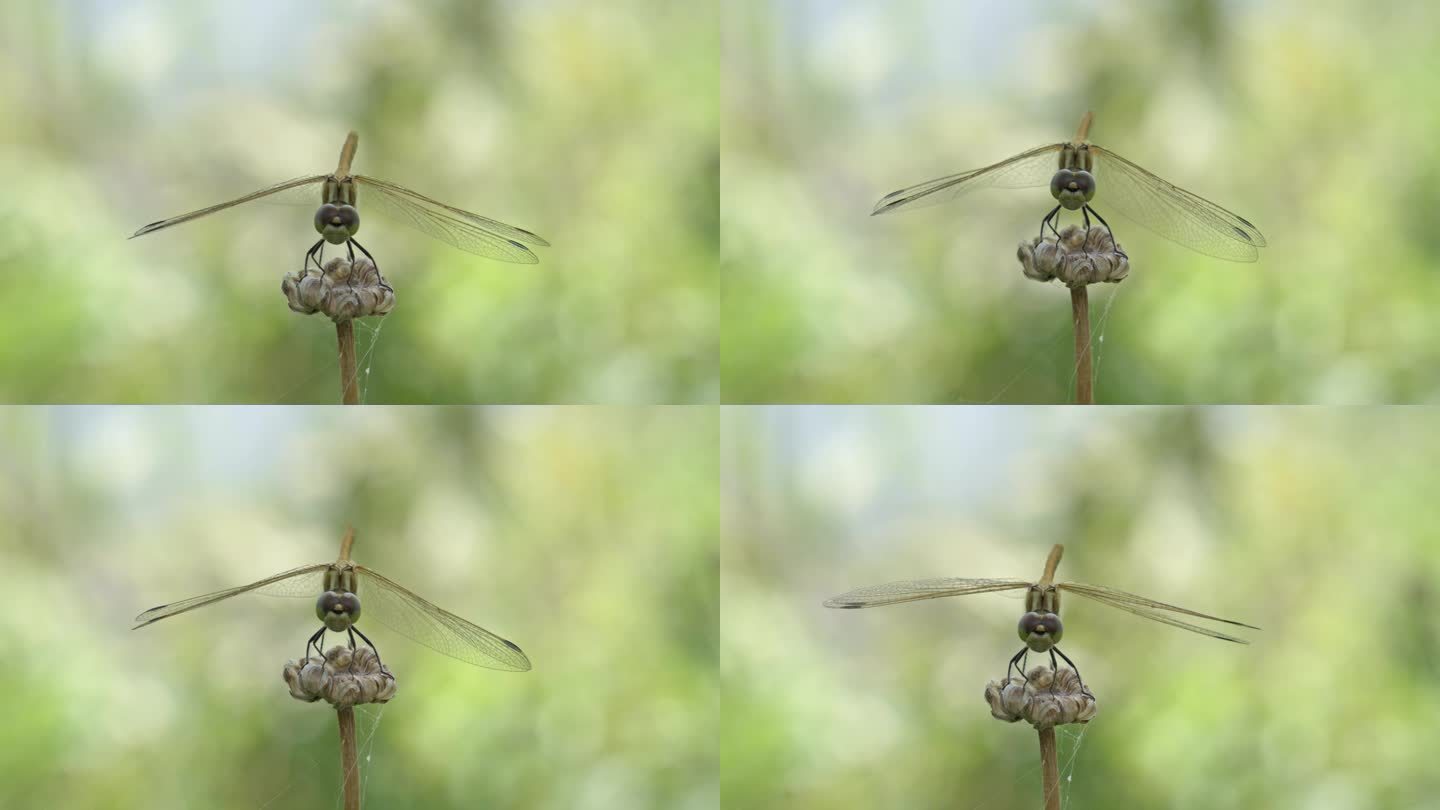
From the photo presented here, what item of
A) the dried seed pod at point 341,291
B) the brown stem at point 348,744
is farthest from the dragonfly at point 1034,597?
the dried seed pod at point 341,291

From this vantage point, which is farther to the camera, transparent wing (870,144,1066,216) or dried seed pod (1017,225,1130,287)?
transparent wing (870,144,1066,216)

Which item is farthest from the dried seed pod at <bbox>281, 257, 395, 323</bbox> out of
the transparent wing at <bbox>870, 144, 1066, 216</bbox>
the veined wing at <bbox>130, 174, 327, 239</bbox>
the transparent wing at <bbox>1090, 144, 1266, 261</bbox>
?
the transparent wing at <bbox>1090, 144, 1266, 261</bbox>

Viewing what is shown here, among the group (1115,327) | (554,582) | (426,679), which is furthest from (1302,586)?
(426,679)

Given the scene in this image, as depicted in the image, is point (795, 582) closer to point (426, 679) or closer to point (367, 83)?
point (426, 679)

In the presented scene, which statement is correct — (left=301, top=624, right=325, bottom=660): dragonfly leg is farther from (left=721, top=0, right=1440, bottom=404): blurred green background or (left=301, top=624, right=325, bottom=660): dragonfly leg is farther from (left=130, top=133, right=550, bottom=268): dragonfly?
(left=721, top=0, right=1440, bottom=404): blurred green background

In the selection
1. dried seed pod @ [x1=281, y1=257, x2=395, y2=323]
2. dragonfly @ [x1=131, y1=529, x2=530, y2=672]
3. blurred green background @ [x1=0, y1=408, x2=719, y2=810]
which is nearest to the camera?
dried seed pod @ [x1=281, y1=257, x2=395, y2=323]

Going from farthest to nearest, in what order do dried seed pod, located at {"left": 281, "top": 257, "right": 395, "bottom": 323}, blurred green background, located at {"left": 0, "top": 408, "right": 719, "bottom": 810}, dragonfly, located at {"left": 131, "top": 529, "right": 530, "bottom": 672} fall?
blurred green background, located at {"left": 0, "top": 408, "right": 719, "bottom": 810}
dragonfly, located at {"left": 131, "top": 529, "right": 530, "bottom": 672}
dried seed pod, located at {"left": 281, "top": 257, "right": 395, "bottom": 323}

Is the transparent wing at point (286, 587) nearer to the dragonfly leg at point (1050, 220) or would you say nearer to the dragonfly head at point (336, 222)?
the dragonfly head at point (336, 222)

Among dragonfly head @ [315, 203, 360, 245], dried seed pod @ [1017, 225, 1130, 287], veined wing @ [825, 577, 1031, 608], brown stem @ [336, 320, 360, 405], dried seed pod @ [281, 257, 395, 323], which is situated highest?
dragonfly head @ [315, 203, 360, 245]

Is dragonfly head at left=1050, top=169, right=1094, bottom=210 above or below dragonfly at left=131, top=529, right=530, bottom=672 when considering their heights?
above

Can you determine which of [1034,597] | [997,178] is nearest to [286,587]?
[1034,597]
